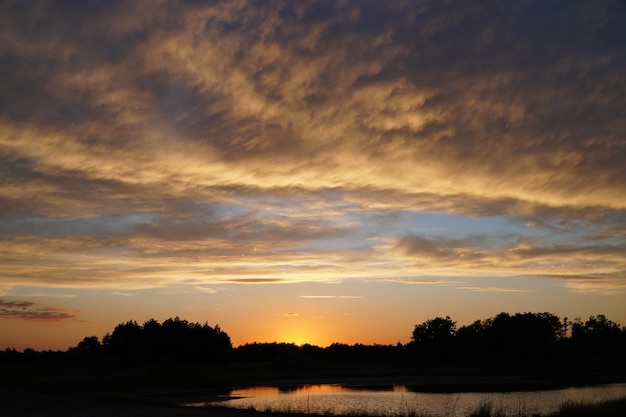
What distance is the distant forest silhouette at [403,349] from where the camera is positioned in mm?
109188

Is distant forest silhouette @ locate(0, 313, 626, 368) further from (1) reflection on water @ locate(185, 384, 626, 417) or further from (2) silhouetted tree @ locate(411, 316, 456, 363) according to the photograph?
(1) reflection on water @ locate(185, 384, 626, 417)

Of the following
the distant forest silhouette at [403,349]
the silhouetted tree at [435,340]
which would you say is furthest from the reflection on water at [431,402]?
the silhouetted tree at [435,340]

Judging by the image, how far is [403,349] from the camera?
144 meters

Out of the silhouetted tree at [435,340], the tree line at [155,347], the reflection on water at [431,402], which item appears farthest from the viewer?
the silhouetted tree at [435,340]

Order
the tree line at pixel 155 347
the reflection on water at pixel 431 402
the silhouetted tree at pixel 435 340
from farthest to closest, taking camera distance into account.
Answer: the silhouetted tree at pixel 435 340, the tree line at pixel 155 347, the reflection on water at pixel 431 402

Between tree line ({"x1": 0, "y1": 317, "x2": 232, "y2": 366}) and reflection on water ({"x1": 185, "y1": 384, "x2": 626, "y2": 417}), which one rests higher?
tree line ({"x1": 0, "y1": 317, "x2": 232, "y2": 366})

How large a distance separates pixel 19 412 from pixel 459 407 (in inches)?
1039

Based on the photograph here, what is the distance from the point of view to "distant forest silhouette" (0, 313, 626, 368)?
358ft

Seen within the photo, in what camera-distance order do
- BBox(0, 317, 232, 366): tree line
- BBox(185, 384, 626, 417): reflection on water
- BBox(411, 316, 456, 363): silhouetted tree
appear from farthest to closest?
1. BBox(411, 316, 456, 363): silhouetted tree
2. BBox(0, 317, 232, 366): tree line
3. BBox(185, 384, 626, 417): reflection on water

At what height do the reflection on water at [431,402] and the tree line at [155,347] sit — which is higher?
the tree line at [155,347]

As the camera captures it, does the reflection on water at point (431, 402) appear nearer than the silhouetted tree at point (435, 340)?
Yes

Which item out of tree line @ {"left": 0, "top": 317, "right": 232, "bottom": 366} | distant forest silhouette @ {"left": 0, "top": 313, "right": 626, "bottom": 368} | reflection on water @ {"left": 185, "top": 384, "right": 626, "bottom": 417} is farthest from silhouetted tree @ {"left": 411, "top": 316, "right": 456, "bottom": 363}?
reflection on water @ {"left": 185, "top": 384, "right": 626, "bottom": 417}

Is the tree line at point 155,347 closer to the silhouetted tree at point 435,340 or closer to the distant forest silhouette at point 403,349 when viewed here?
the distant forest silhouette at point 403,349

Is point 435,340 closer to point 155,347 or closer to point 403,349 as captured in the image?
point 403,349
